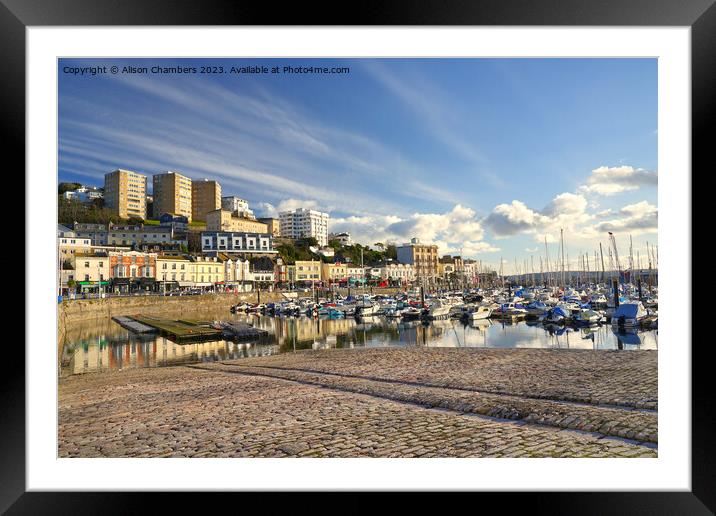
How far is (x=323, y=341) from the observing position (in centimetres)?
1383

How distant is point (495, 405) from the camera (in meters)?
3.76

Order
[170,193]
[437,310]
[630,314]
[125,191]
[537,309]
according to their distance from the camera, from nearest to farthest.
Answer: [125,191]
[170,193]
[630,314]
[537,309]
[437,310]

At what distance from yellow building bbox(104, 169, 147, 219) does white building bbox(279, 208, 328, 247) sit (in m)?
3.82

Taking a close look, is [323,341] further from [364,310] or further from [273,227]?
[364,310]

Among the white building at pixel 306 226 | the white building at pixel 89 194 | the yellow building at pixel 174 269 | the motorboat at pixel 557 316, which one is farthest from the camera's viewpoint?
the yellow building at pixel 174 269

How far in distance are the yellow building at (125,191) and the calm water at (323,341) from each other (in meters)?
4.15

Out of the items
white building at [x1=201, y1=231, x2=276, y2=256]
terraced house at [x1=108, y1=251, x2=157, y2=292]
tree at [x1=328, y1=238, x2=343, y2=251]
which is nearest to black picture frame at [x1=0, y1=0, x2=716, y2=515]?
white building at [x1=201, y1=231, x2=276, y2=256]

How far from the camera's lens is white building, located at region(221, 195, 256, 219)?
34.7ft

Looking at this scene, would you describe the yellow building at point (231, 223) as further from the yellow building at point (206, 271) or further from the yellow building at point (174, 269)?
the yellow building at point (174, 269)

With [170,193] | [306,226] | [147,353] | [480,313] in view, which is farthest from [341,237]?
[480,313]

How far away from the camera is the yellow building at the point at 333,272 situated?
17.9 metres
